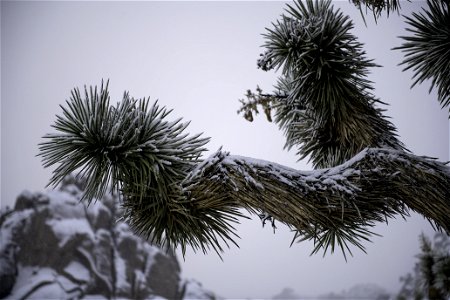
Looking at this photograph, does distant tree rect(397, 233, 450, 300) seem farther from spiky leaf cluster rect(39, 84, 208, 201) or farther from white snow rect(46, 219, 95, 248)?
white snow rect(46, 219, 95, 248)

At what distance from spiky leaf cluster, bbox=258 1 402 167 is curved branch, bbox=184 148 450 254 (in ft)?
3.22

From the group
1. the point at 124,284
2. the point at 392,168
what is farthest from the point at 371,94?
the point at 124,284

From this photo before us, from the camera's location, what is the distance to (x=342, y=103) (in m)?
3.82

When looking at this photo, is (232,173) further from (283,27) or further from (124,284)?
(124,284)

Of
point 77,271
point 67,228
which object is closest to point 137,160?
point 77,271

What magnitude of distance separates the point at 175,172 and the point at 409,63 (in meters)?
2.66

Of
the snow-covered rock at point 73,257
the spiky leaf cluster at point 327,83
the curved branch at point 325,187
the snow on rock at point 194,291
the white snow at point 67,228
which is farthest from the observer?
the snow on rock at point 194,291

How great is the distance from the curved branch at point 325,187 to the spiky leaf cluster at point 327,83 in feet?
3.22

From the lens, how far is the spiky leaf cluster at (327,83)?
3835 millimetres

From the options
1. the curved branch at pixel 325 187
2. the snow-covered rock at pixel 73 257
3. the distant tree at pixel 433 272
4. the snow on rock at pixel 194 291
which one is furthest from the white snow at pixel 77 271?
the curved branch at pixel 325 187

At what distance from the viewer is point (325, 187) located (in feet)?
8.48

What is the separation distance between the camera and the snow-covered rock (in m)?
27.0

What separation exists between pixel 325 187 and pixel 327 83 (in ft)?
5.60

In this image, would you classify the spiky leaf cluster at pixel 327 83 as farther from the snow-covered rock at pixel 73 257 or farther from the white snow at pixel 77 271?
the white snow at pixel 77 271
